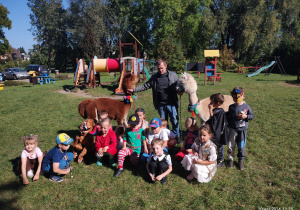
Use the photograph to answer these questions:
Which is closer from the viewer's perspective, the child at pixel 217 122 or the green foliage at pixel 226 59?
the child at pixel 217 122

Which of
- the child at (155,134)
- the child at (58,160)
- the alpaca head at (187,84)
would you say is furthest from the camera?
the alpaca head at (187,84)

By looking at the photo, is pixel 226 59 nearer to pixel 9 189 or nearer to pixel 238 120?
pixel 238 120

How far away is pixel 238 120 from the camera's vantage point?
13.3 feet

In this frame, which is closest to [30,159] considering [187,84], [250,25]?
[187,84]

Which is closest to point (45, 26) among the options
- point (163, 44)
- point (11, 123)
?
point (163, 44)

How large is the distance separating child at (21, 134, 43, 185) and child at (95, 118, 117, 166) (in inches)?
45.8

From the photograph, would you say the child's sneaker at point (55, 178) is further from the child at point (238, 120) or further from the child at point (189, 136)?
the child at point (238, 120)

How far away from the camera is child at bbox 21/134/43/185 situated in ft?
12.7

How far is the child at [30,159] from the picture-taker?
387cm

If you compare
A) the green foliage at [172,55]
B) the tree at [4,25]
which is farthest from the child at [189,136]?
the tree at [4,25]

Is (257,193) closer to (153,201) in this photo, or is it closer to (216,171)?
(216,171)

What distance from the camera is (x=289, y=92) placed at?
38.3 feet

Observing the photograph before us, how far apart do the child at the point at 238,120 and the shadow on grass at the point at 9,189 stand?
419 centimetres

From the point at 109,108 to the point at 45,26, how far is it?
132 ft
